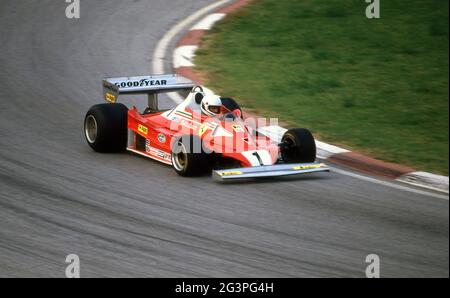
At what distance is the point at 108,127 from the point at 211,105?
131cm

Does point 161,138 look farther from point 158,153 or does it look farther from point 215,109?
point 215,109

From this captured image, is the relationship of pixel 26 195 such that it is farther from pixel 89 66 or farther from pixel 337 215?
pixel 89 66

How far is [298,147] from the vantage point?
32.0ft

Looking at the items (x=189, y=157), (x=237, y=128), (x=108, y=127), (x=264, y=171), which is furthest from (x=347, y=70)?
(x=189, y=157)

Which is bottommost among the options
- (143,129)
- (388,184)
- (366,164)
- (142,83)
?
(388,184)

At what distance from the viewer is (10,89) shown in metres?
13.2

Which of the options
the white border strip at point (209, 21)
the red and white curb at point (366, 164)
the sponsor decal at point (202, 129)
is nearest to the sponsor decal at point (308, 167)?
the red and white curb at point (366, 164)

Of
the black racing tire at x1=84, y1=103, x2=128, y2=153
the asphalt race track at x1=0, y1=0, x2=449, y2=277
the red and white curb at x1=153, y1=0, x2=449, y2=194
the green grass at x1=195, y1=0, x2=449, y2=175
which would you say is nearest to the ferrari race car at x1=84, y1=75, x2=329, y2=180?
the black racing tire at x1=84, y1=103, x2=128, y2=153

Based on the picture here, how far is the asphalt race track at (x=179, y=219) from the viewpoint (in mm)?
7520

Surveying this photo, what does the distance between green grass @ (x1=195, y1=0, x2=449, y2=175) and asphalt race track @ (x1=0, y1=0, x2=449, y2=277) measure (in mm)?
1461

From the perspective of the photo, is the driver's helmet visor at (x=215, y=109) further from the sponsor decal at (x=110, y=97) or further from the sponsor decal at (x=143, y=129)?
the sponsor decal at (x=110, y=97)

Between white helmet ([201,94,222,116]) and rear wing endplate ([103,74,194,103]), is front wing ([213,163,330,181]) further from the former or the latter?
rear wing endplate ([103,74,194,103])

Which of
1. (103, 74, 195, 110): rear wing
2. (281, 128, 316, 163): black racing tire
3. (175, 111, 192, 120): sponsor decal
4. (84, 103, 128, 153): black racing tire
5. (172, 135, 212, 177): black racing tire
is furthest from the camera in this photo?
(103, 74, 195, 110): rear wing

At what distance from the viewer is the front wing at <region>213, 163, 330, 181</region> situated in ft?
30.5
